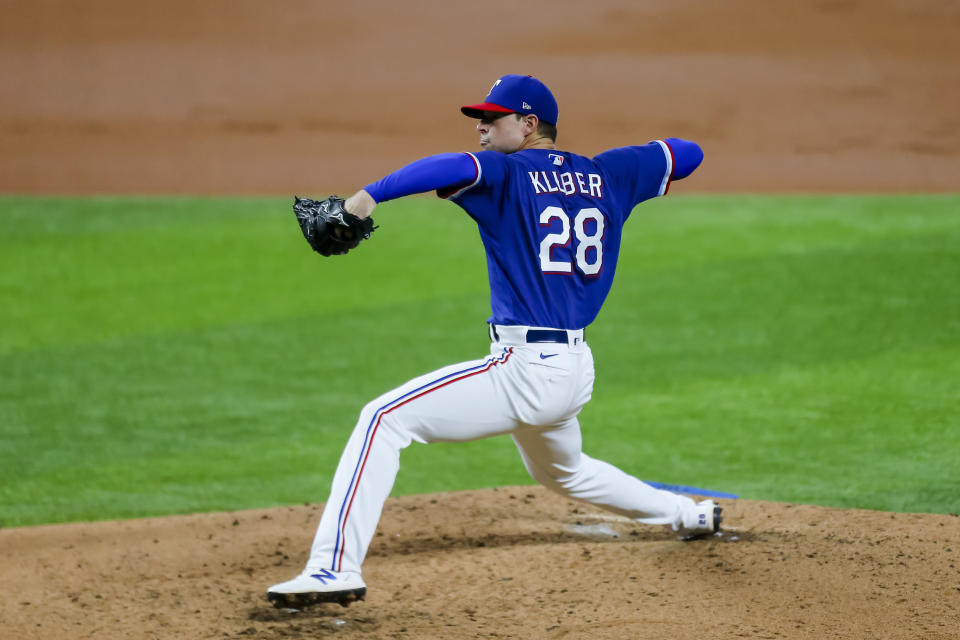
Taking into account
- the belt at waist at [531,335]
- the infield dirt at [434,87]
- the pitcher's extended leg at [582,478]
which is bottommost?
the pitcher's extended leg at [582,478]

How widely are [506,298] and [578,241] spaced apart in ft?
0.94

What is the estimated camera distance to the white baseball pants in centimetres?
340

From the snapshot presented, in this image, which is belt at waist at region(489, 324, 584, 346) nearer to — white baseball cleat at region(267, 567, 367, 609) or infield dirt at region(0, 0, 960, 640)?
Answer: white baseball cleat at region(267, 567, 367, 609)

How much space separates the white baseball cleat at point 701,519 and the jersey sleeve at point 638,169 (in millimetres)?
1111

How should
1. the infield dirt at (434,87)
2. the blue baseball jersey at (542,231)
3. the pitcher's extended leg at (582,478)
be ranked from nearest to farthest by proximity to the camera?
the blue baseball jersey at (542,231), the pitcher's extended leg at (582,478), the infield dirt at (434,87)

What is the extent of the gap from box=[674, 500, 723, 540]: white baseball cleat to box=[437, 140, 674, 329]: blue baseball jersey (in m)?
0.90

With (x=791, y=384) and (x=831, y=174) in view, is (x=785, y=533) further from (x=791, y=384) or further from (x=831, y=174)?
(x=831, y=174)

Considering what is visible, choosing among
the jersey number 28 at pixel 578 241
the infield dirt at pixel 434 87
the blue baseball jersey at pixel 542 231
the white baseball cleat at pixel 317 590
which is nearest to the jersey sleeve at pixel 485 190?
the blue baseball jersey at pixel 542 231

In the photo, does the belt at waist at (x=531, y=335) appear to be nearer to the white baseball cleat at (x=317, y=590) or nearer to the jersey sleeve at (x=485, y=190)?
the jersey sleeve at (x=485, y=190)

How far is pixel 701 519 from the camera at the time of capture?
13.4ft

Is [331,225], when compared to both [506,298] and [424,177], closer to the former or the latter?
[424,177]

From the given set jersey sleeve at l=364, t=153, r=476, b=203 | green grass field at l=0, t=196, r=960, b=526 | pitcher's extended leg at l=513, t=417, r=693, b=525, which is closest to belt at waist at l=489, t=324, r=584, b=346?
pitcher's extended leg at l=513, t=417, r=693, b=525

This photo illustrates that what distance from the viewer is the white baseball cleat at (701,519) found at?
13.4 feet

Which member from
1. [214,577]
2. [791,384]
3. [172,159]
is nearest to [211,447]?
[214,577]
